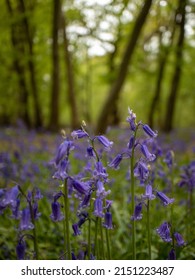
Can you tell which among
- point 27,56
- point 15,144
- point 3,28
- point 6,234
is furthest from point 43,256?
point 27,56

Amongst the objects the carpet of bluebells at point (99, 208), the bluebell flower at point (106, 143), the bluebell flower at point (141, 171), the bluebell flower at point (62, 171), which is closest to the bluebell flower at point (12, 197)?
the carpet of bluebells at point (99, 208)

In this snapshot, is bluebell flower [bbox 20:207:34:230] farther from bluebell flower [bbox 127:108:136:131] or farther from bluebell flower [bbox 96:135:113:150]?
bluebell flower [bbox 127:108:136:131]

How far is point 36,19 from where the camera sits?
1191 centimetres

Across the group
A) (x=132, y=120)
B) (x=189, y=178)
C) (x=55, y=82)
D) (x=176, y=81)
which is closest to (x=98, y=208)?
(x=132, y=120)

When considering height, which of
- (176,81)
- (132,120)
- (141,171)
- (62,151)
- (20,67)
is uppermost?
(20,67)

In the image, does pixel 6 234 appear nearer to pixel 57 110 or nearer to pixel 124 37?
pixel 57 110

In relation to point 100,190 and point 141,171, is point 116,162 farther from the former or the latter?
point 100,190

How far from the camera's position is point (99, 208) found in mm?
1980

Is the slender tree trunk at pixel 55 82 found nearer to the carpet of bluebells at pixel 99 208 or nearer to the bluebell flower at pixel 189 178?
the carpet of bluebells at pixel 99 208

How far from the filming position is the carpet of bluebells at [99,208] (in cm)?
200

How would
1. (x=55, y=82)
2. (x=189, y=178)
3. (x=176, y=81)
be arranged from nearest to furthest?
1. (x=189, y=178)
2. (x=55, y=82)
3. (x=176, y=81)

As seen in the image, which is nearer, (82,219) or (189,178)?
(82,219)

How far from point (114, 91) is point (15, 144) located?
97.5 inches
